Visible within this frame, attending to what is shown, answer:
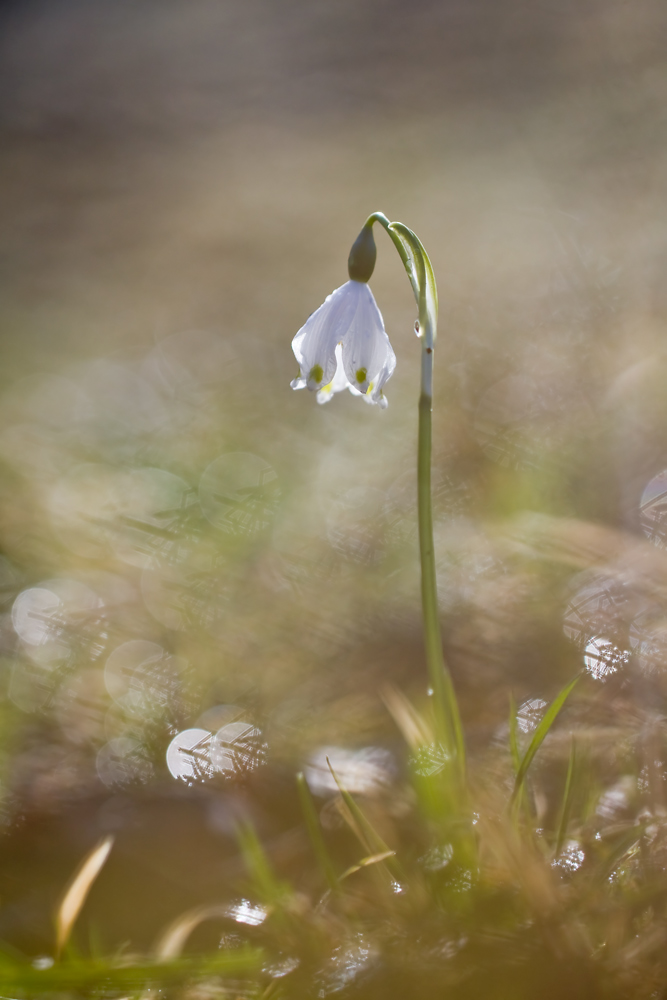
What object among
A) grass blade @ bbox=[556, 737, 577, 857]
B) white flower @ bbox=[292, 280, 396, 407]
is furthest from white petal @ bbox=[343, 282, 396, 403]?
grass blade @ bbox=[556, 737, 577, 857]

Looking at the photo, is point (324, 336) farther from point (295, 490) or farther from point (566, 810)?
point (295, 490)

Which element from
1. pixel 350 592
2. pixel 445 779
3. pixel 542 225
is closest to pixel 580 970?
pixel 445 779

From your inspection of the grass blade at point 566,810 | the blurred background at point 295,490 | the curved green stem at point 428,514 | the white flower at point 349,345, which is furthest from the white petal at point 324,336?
the grass blade at point 566,810

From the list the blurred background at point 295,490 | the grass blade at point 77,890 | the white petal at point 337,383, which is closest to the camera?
the grass blade at point 77,890

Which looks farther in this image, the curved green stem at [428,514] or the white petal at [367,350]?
the white petal at [367,350]

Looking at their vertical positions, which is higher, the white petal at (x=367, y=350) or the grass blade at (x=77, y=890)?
the white petal at (x=367, y=350)

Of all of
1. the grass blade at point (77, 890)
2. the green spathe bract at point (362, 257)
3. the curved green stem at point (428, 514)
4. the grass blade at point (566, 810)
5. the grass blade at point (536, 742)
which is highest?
the green spathe bract at point (362, 257)

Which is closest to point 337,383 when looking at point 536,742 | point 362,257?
point 362,257

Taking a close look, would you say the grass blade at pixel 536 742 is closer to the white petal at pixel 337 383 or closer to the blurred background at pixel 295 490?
the blurred background at pixel 295 490
